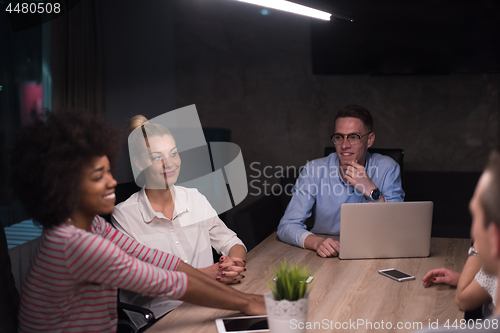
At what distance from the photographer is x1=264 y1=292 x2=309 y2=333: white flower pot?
108 cm

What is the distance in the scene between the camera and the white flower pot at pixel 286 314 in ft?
3.56

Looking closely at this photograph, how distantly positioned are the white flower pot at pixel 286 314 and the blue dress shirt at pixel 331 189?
1357 millimetres

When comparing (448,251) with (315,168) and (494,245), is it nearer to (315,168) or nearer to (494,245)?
(315,168)

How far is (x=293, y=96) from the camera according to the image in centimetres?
420

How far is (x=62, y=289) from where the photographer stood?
1.17 meters

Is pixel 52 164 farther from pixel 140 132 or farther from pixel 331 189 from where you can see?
pixel 331 189

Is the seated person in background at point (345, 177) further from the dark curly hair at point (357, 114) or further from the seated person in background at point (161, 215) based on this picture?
the seated person in background at point (161, 215)


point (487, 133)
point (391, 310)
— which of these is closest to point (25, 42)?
point (391, 310)

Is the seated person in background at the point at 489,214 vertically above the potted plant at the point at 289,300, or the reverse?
the seated person in background at the point at 489,214

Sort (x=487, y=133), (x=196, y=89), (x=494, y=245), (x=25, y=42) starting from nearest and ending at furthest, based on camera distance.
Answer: (x=494, y=245) → (x=25, y=42) → (x=487, y=133) → (x=196, y=89)

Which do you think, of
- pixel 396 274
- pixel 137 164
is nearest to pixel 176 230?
pixel 137 164

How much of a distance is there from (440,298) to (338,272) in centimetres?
39

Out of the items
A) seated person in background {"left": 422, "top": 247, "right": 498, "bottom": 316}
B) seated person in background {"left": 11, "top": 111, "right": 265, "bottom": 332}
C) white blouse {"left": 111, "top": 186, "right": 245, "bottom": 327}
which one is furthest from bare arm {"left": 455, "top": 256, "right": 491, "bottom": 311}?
white blouse {"left": 111, "top": 186, "right": 245, "bottom": 327}

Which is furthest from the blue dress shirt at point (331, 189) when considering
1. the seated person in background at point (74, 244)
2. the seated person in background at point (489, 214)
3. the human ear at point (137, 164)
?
the seated person in background at point (489, 214)
